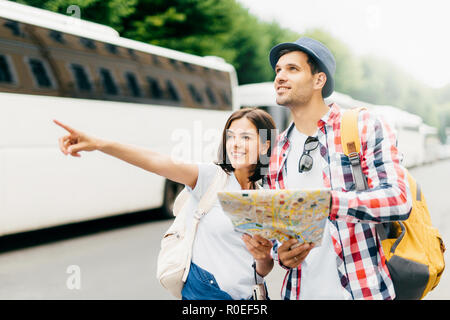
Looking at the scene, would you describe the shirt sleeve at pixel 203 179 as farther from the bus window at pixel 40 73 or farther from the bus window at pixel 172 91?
the bus window at pixel 172 91

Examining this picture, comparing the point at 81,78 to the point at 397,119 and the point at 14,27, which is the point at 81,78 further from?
the point at 397,119

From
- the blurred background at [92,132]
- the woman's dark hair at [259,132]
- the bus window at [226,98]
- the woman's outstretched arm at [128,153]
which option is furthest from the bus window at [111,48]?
the woman's outstretched arm at [128,153]

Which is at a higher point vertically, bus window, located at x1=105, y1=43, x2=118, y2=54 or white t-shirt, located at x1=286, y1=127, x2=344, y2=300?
bus window, located at x1=105, y1=43, x2=118, y2=54

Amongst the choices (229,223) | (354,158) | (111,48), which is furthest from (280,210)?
(111,48)

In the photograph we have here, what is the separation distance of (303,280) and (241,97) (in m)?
14.7

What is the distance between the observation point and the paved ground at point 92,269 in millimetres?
5098

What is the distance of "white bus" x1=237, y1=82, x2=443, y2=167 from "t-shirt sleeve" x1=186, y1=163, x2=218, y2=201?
5.74 m

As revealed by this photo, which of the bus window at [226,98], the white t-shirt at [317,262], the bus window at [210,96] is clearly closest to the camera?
the white t-shirt at [317,262]

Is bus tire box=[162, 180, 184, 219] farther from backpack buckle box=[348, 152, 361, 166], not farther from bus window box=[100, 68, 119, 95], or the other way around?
backpack buckle box=[348, 152, 361, 166]

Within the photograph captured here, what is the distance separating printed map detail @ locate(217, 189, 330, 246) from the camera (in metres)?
1.46

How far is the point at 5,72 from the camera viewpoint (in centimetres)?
677

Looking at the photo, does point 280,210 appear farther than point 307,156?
No

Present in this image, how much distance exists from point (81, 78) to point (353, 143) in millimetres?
6808

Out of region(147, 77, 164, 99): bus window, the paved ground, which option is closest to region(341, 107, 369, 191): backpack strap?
the paved ground
